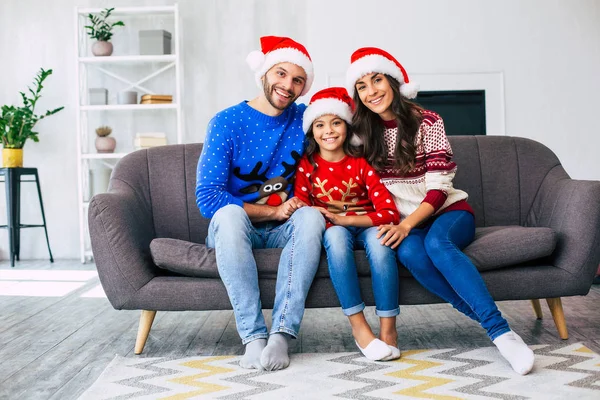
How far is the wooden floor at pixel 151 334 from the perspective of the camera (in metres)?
2.02

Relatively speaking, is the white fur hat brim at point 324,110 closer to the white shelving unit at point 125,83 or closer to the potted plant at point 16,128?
the white shelving unit at point 125,83

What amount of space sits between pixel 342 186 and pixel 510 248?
0.58 metres

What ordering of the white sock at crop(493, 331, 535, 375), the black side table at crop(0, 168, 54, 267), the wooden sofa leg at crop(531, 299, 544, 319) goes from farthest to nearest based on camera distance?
1. the black side table at crop(0, 168, 54, 267)
2. the wooden sofa leg at crop(531, 299, 544, 319)
3. the white sock at crop(493, 331, 535, 375)

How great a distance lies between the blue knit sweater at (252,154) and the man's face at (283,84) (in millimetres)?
71

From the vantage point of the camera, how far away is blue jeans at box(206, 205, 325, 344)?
6.64ft

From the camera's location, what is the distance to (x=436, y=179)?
220 centimetres

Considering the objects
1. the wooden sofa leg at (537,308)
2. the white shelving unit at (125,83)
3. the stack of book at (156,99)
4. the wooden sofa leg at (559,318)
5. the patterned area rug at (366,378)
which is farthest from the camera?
the white shelving unit at (125,83)

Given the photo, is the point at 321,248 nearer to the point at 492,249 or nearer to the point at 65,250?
the point at 492,249

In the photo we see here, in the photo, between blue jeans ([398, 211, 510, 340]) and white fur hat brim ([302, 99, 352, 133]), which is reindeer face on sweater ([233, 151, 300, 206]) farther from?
blue jeans ([398, 211, 510, 340])

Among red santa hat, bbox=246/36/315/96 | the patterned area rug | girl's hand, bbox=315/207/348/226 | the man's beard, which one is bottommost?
the patterned area rug

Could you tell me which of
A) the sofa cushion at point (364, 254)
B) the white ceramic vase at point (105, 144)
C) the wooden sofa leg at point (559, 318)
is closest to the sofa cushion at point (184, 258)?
the sofa cushion at point (364, 254)

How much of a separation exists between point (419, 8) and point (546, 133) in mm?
1286

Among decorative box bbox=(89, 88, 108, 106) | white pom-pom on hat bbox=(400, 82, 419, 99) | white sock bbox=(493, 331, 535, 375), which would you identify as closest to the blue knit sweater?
white pom-pom on hat bbox=(400, 82, 419, 99)

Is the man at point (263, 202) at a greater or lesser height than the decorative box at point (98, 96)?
lesser
